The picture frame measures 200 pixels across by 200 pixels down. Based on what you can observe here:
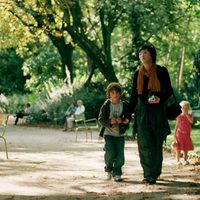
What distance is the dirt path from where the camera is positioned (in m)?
7.81

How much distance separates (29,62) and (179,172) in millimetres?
34118

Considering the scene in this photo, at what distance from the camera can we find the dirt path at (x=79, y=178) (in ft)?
25.6

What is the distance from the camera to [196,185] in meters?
Answer: 8.38

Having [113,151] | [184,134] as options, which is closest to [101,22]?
[184,134]

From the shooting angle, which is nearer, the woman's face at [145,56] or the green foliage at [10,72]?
the woman's face at [145,56]

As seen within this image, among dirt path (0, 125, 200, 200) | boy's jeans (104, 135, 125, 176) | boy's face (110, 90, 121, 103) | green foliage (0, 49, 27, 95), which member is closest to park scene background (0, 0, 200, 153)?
dirt path (0, 125, 200, 200)

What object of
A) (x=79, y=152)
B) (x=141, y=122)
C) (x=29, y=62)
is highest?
(x=29, y=62)

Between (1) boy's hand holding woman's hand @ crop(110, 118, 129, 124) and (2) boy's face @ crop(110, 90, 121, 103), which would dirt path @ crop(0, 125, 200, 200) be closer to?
(1) boy's hand holding woman's hand @ crop(110, 118, 129, 124)

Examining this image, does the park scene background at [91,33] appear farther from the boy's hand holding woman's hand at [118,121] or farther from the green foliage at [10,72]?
the green foliage at [10,72]

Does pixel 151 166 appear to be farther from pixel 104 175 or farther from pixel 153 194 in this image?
pixel 104 175

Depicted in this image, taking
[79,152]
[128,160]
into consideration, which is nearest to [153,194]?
[128,160]

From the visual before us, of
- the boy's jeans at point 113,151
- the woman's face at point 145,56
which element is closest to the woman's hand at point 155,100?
the woman's face at point 145,56

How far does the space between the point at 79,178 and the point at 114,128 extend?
1.15 m

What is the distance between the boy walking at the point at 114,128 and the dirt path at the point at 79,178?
0.89ft
